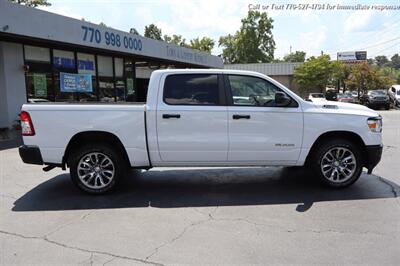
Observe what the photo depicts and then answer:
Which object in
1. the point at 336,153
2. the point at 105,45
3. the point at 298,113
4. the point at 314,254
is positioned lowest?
the point at 314,254

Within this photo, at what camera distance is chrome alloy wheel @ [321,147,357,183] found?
6.16 meters

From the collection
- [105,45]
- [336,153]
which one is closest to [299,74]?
[105,45]

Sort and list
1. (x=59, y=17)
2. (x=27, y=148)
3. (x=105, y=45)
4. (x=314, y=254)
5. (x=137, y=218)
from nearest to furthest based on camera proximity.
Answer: (x=314, y=254), (x=137, y=218), (x=27, y=148), (x=59, y=17), (x=105, y=45)

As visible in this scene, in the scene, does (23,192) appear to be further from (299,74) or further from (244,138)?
(299,74)

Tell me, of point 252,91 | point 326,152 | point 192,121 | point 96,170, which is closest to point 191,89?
point 192,121

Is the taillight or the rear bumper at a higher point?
the taillight

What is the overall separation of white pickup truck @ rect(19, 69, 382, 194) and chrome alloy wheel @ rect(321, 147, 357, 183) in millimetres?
16

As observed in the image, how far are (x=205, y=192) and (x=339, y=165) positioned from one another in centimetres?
221

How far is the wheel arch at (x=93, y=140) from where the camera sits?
6.00m

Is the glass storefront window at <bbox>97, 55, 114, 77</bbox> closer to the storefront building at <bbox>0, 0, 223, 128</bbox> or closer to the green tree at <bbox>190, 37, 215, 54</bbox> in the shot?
the storefront building at <bbox>0, 0, 223, 128</bbox>

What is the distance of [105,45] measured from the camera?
15539 mm

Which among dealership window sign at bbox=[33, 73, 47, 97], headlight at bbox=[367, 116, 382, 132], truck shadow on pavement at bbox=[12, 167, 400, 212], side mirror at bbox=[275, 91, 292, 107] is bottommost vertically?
truck shadow on pavement at bbox=[12, 167, 400, 212]

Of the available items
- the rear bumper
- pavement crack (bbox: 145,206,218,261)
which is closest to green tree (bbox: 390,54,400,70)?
pavement crack (bbox: 145,206,218,261)

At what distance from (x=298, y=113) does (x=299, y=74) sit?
45.2 metres
